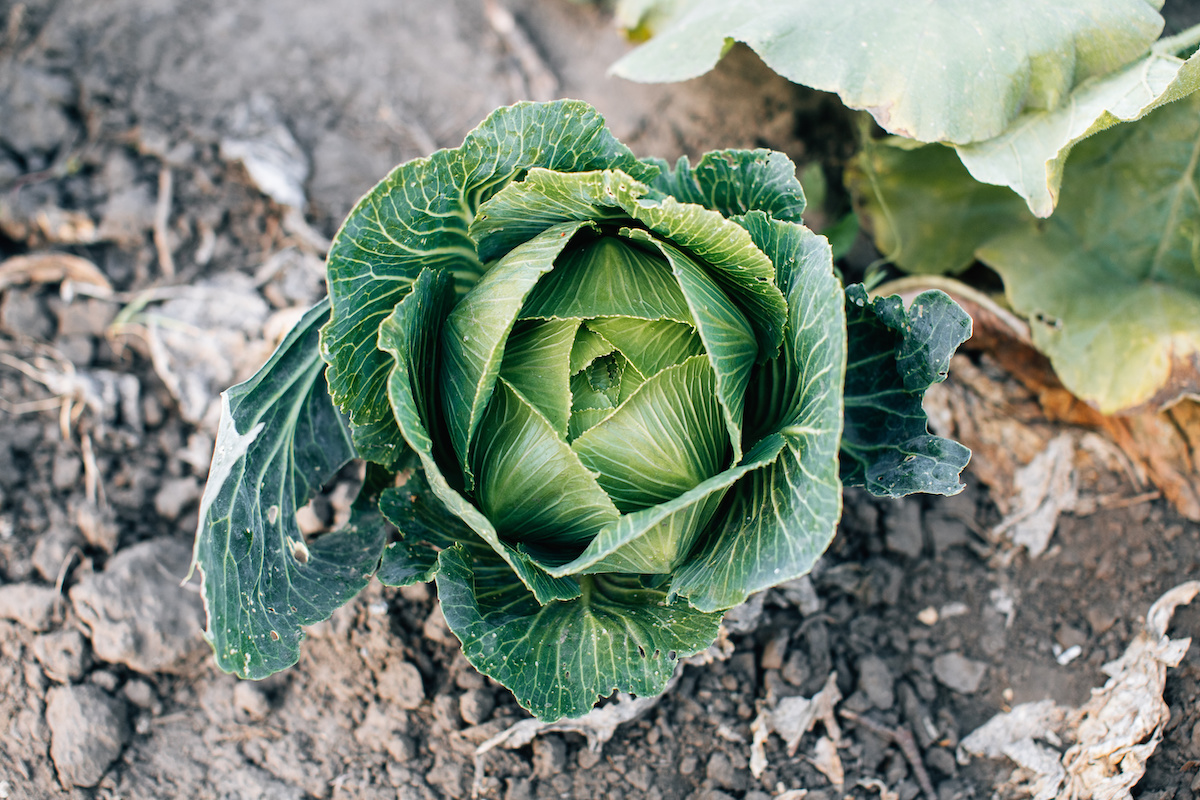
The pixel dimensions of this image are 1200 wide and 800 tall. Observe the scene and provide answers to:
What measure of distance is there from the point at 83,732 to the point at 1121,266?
422 centimetres

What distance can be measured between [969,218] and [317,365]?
270 cm

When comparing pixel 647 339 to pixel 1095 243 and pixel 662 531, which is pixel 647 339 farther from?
pixel 1095 243

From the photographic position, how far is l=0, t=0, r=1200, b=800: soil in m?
2.73

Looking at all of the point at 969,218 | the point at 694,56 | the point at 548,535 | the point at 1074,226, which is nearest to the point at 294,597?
the point at 548,535

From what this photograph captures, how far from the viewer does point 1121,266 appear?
3268 mm

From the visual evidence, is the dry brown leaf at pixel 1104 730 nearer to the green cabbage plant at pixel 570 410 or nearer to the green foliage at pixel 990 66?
the green cabbage plant at pixel 570 410

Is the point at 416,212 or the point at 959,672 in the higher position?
the point at 416,212

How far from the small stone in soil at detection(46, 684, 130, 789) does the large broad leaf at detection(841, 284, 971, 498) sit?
2.58 metres

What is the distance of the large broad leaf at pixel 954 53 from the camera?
8.65 feet

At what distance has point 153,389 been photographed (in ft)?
11.1

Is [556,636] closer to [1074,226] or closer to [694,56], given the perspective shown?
[694,56]

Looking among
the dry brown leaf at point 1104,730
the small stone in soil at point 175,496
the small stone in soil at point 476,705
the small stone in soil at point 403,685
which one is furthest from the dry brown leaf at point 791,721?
the small stone in soil at point 175,496

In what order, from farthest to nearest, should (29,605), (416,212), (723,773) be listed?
1. (29,605)
2. (723,773)
3. (416,212)

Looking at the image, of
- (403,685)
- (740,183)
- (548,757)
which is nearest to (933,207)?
(740,183)
